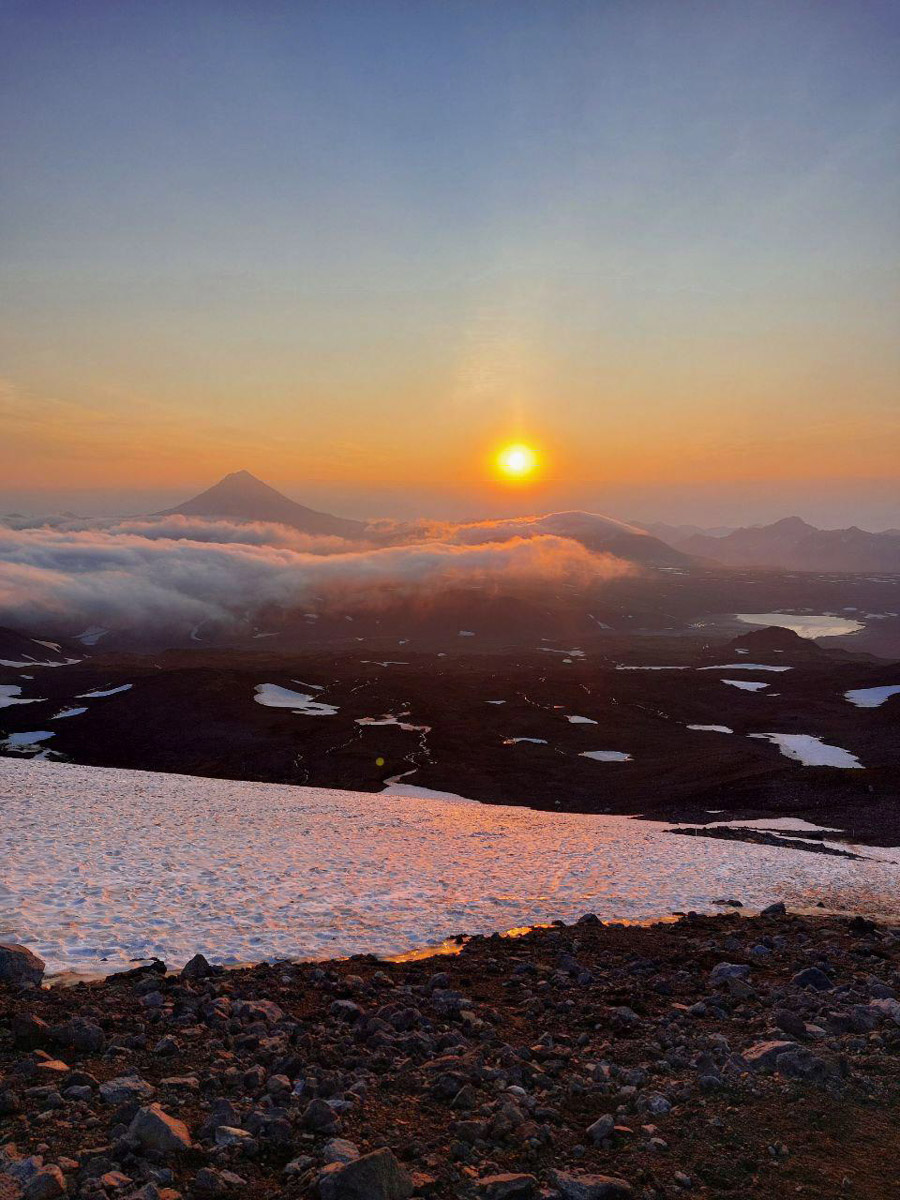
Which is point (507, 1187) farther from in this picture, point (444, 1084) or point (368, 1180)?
point (444, 1084)

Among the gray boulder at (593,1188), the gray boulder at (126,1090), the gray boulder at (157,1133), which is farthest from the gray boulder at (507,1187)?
the gray boulder at (126,1090)

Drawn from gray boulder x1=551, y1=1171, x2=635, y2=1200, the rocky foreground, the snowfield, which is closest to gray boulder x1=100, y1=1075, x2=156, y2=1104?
the rocky foreground

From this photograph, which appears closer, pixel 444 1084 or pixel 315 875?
pixel 444 1084

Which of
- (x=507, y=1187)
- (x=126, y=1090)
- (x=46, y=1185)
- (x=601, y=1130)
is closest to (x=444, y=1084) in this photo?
(x=601, y=1130)

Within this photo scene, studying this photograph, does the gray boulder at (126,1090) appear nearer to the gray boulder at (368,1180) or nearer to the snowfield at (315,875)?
the gray boulder at (368,1180)

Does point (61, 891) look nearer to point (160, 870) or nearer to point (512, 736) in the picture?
point (160, 870)

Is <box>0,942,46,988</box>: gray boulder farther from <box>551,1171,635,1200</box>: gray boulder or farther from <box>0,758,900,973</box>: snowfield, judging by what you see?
<box>551,1171,635,1200</box>: gray boulder
